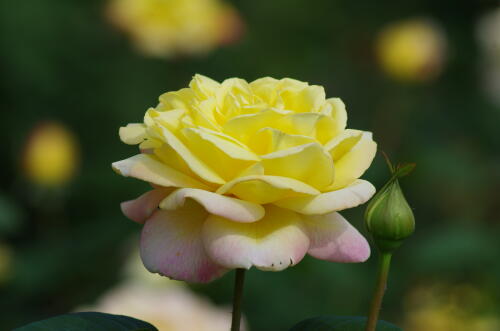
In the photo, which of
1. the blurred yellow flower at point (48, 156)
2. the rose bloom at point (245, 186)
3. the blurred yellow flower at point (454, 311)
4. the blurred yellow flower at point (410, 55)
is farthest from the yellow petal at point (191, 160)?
the blurred yellow flower at point (410, 55)

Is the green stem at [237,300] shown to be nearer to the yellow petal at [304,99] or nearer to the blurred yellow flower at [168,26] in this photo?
the yellow petal at [304,99]

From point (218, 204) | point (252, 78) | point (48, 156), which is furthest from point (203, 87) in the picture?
point (252, 78)

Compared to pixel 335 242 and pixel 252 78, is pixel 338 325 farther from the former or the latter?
pixel 252 78

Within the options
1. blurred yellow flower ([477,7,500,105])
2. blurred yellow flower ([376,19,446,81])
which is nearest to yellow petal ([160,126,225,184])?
blurred yellow flower ([376,19,446,81])

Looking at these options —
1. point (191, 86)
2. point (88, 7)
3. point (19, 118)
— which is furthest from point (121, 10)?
point (191, 86)

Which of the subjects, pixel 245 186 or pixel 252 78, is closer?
pixel 245 186

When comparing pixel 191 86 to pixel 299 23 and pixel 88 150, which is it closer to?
pixel 88 150
